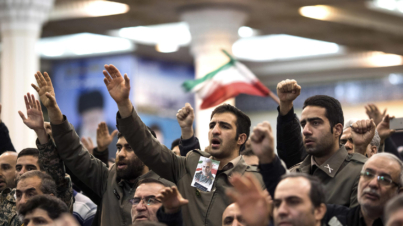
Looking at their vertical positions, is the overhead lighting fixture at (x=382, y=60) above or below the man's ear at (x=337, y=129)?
above

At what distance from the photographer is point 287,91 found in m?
4.07

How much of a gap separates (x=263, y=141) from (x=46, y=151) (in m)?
1.77

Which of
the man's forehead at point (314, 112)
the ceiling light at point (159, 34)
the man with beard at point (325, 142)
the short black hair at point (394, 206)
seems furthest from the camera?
the ceiling light at point (159, 34)

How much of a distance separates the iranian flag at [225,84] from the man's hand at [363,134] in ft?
5.26

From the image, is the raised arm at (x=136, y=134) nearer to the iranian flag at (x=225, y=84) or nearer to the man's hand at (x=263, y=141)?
the man's hand at (x=263, y=141)

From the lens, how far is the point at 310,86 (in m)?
19.3

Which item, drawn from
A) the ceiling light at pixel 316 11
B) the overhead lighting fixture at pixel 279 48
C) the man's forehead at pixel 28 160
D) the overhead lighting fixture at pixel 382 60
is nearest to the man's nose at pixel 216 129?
the man's forehead at pixel 28 160

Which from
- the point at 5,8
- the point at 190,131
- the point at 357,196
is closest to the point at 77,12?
the point at 5,8

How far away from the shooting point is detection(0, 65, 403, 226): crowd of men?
117 inches

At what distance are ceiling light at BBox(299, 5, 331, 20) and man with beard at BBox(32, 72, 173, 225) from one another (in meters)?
7.04

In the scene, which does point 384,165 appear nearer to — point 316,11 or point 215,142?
point 215,142

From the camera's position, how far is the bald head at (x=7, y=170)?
5.09 meters

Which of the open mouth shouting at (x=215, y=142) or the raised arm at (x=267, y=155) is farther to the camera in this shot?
the open mouth shouting at (x=215, y=142)

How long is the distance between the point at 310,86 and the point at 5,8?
454 inches
